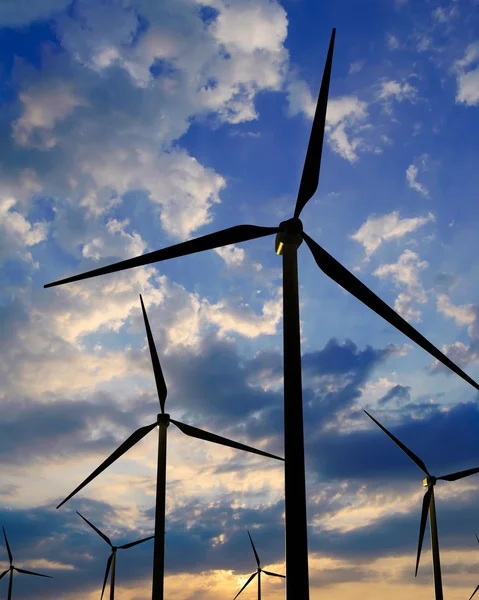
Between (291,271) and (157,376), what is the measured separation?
23504mm

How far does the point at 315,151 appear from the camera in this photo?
21656 mm

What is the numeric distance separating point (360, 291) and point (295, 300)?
401 cm

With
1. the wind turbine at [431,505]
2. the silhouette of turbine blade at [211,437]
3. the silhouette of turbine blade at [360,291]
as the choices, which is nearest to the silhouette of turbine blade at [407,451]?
the wind turbine at [431,505]

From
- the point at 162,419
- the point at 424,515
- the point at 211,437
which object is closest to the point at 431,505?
the point at 424,515

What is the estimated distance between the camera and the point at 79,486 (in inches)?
1385

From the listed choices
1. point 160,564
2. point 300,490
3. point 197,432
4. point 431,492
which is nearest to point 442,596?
point 431,492

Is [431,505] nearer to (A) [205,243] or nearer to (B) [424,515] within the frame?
(B) [424,515]

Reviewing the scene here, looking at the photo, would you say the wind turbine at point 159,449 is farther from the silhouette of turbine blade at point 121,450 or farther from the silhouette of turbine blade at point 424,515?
the silhouette of turbine blade at point 424,515

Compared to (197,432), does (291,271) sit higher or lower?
lower

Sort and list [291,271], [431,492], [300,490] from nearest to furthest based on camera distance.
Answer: [300,490], [291,271], [431,492]

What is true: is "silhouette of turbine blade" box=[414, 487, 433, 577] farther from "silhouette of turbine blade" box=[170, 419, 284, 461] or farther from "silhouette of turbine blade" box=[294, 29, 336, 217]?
"silhouette of turbine blade" box=[294, 29, 336, 217]

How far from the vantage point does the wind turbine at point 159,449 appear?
2830 centimetres

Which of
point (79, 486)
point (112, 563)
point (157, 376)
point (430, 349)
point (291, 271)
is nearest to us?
point (291, 271)

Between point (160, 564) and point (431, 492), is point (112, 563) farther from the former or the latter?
point (160, 564)
